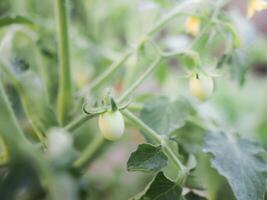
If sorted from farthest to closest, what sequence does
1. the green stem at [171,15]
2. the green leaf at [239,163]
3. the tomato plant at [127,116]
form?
the green stem at [171,15], the green leaf at [239,163], the tomato plant at [127,116]

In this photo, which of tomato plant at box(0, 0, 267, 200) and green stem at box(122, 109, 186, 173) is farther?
green stem at box(122, 109, 186, 173)

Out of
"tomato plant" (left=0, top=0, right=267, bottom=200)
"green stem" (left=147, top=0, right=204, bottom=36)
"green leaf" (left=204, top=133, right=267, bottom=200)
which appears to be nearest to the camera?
"tomato plant" (left=0, top=0, right=267, bottom=200)

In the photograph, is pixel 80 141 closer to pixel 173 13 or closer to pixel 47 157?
pixel 173 13

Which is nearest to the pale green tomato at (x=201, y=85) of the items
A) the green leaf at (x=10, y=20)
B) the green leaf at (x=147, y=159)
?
the green leaf at (x=147, y=159)

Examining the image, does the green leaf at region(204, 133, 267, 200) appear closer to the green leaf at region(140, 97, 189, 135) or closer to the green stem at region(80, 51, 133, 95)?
the green leaf at region(140, 97, 189, 135)

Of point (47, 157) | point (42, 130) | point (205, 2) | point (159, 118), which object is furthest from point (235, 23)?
point (47, 157)

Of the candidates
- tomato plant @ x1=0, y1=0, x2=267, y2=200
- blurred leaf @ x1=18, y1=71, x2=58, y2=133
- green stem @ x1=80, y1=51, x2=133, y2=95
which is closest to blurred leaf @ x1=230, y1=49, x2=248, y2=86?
tomato plant @ x1=0, y1=0, x2=267, y2=200

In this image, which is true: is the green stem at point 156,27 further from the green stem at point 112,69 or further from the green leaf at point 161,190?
the green leaf at point 161,190

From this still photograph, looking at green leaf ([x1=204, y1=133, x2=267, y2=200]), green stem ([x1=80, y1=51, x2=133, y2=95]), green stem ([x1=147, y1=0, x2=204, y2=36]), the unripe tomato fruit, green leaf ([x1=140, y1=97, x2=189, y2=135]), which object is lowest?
green leaf ([x1=204, y1=133, x2=267, y2=200])
